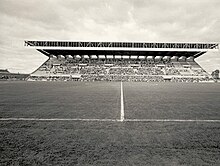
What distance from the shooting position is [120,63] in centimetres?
6069

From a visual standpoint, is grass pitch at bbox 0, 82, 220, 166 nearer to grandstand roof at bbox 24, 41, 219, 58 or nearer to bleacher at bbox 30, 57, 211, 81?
grandstand roof at bbox 24, 41, 219, 58

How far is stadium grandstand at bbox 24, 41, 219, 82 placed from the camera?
169ft

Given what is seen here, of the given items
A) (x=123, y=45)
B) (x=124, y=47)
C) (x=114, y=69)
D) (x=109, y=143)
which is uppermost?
(x=123, y=45)

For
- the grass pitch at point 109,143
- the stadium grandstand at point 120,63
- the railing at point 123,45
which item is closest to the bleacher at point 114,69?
the stadium grandstand at point 120,63

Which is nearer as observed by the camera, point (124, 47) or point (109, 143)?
point (109, 143)

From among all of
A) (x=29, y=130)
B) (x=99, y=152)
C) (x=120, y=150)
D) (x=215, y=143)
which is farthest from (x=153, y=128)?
(x=29, y=130)

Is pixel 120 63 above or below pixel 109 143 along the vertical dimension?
above

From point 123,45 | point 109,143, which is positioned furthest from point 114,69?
point 109,143

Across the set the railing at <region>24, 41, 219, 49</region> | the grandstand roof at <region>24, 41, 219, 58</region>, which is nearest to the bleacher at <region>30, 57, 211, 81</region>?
the grandstand roof at <region>24, 41, 219, 58</region>

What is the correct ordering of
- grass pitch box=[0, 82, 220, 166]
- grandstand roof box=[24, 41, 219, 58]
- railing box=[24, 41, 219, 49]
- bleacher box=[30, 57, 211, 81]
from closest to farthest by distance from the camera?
grass pitch box=[0, 82, 220, 166], grandstand roof box=[24, 41, 219, 58], railing box=[24, 41, 219, 49], bleacher box=[30, 57, 211, 81]

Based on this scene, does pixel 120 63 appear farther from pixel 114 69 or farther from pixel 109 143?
pixel 109 143

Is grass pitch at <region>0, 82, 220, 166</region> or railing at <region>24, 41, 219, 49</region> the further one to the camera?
railing at <region>24, 41, 219, 49</region>

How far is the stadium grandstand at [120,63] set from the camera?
51.6 m

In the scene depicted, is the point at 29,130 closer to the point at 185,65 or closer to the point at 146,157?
the point at 146,157
